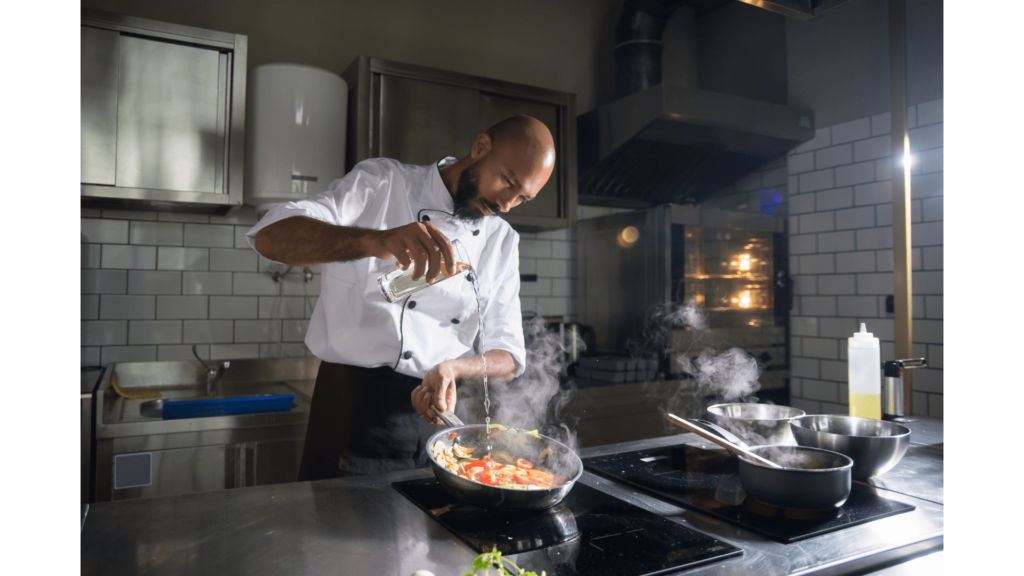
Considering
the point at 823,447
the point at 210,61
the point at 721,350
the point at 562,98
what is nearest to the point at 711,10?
the point at 562,98

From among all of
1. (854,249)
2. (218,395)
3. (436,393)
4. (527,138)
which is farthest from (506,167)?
(854,249)

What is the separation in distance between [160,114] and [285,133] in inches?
18.2

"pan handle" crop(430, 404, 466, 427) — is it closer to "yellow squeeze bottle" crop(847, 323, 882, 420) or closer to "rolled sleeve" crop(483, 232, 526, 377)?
"rolled sleeve" crop(483, 232, 526, 377)

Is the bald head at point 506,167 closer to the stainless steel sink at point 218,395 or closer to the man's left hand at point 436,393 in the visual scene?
the man's left hand at point 436,393

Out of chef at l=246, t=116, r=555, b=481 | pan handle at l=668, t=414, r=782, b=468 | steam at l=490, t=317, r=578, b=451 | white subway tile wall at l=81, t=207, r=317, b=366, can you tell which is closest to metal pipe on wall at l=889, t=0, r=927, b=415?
steam at l=490, t=317, r=578, b=451

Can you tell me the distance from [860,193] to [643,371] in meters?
1.44

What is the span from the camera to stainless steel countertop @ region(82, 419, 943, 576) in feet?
2.67

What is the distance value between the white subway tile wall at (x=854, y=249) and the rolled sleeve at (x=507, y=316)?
204 centimetres

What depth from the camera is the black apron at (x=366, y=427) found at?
172 cm

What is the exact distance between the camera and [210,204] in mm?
2572

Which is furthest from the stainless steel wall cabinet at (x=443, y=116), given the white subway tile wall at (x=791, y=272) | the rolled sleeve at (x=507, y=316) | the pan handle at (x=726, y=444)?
the pan handle at (x=726, y=444)

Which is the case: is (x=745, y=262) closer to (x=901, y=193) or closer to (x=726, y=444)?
(x=901, y=193)

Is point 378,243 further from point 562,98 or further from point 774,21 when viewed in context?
point 774,21

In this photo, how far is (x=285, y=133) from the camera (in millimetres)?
2670
